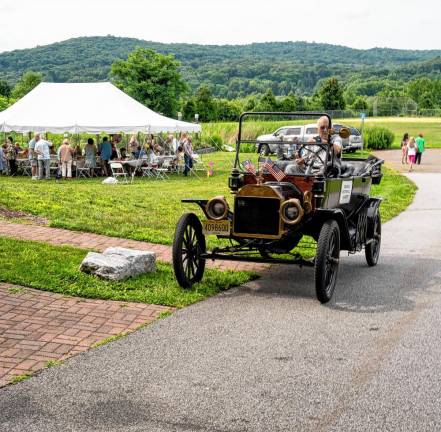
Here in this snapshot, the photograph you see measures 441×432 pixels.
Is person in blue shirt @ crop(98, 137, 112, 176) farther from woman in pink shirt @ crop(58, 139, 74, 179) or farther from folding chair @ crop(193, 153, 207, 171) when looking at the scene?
folding chair @ crop(193, 153, 207, 171)

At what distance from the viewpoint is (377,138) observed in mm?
44469

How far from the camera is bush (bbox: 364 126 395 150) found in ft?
145

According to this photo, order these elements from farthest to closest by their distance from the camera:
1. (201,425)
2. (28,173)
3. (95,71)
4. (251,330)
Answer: (95,71) → (28,173) → (251,330) → (201,425)

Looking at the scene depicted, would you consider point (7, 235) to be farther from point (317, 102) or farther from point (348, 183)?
point (317, 102)

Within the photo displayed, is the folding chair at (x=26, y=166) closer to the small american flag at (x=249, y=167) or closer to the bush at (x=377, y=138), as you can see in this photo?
the small american flag at (x=249, y=167)

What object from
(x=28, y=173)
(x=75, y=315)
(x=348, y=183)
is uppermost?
(x=348, y=183)

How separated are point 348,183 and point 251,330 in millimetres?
2915

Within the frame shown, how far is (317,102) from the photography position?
11538cm

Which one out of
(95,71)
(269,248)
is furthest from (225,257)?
(95,71)

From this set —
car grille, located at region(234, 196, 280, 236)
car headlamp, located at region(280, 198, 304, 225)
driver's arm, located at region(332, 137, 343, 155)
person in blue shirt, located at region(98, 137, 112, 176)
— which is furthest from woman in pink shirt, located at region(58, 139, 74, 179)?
car headlamp, located at region(280, 198, 304, 225)

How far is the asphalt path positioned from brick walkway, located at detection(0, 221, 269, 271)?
1889 millimetres

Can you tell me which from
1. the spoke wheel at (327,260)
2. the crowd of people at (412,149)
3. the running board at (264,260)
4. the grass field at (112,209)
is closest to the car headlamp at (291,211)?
the spoke wheel at (327,260)

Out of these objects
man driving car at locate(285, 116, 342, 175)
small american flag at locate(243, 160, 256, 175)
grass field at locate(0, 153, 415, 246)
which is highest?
man driving car at locate(285, 116, 342, 175)

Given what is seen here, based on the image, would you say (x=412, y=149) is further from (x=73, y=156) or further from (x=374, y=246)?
(x=374, y=246)
